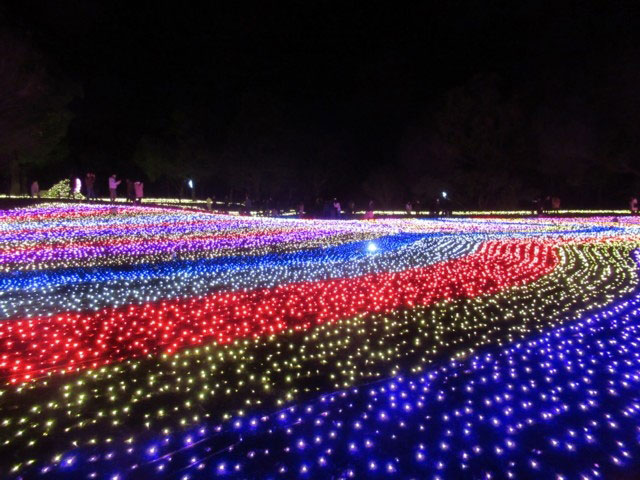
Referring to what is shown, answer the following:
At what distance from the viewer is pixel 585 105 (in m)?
31.3

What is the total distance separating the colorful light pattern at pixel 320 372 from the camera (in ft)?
9.50

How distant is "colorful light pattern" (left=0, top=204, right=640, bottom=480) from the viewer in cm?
289

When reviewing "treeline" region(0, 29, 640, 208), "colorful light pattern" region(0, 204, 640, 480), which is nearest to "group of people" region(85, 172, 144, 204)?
"treeline" region(0, 29, 640, 208)

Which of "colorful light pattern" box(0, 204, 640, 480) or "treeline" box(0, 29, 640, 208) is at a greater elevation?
"treeline" box(0, 29, 640, 208)

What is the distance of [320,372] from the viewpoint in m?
4.15

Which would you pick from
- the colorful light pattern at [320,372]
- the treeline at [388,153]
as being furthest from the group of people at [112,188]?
the colorful light pattern at [320,372]

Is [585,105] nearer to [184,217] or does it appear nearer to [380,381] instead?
[184,217]

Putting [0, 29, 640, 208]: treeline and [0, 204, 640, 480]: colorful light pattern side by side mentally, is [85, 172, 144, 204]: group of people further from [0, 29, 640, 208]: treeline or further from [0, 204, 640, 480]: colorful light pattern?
[0, 204, 640, 480]: colorful light pattern

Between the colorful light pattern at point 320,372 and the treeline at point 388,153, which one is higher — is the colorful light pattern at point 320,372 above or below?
below

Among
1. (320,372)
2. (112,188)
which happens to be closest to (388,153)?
(112,188)

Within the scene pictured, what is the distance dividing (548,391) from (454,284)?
3954 millimetres

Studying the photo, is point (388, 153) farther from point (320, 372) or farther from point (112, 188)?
point (320, 372)

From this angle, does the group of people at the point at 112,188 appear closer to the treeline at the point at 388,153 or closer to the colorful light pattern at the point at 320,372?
the treeline at the point at 388,153

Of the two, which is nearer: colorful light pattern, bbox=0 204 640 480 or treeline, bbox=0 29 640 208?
colorful light pattern, bbox=0 204 640 480
